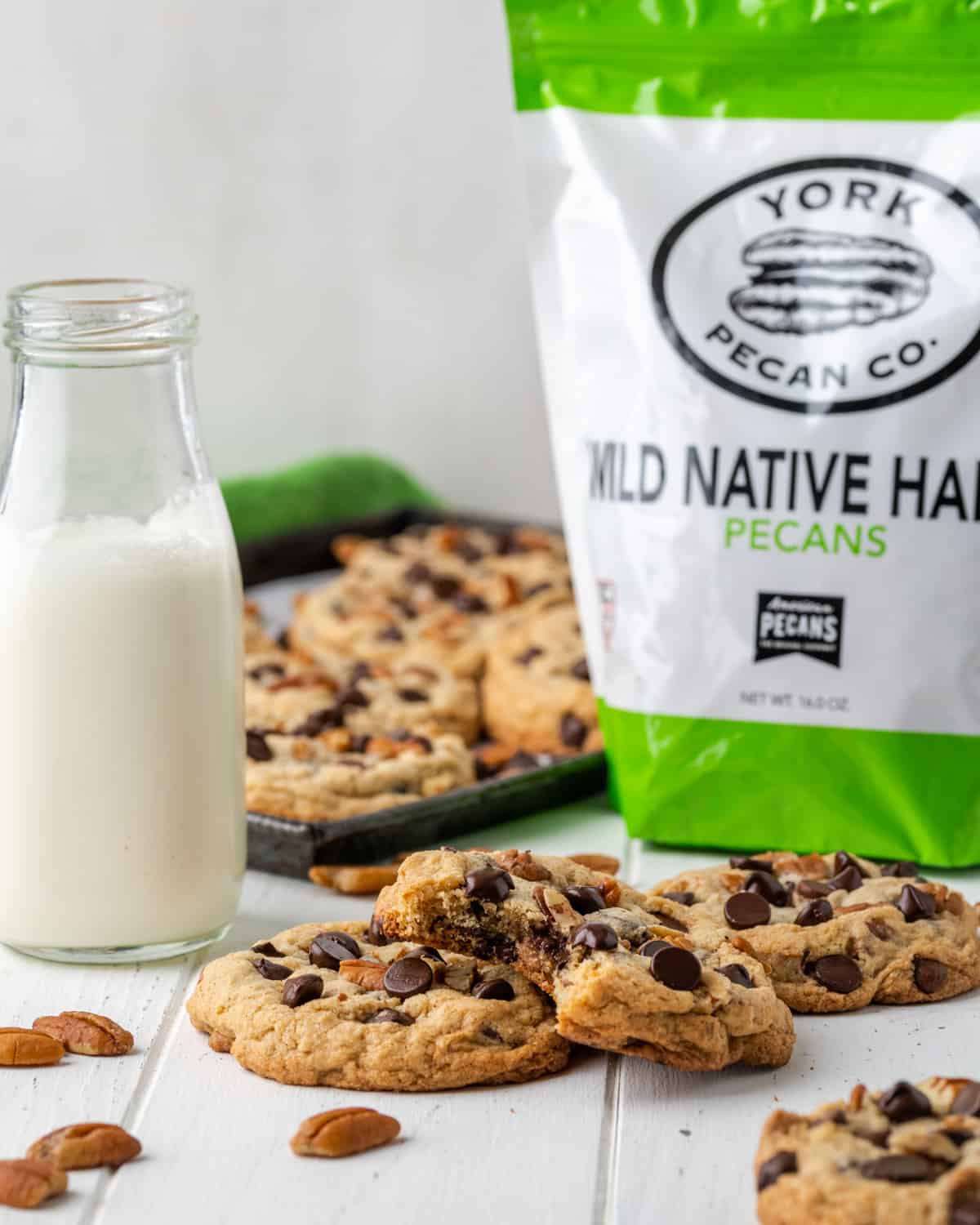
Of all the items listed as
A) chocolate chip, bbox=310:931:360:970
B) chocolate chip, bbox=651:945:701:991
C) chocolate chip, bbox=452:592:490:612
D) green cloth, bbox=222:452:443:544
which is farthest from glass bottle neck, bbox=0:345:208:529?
green cloth, bbox=222:452:443:544

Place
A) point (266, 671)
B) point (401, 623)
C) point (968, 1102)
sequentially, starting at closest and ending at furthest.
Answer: point (968, 1102) < point (266, 671) < point (401, 623)

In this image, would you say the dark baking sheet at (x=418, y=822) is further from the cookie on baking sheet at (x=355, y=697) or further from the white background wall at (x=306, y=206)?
the white background wall at (x=306, y=206)

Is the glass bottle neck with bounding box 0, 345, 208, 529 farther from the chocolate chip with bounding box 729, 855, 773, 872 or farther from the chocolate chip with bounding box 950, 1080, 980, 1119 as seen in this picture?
the chocolate chip with bounding box 950, 1080, 980, 1119

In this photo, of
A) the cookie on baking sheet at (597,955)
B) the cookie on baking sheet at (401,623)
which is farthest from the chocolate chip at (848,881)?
the cookie on baking sheet at (401,623)

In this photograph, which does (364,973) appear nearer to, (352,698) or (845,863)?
(845,863)

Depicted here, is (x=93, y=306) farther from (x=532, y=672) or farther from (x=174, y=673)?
(x=532, y=672)

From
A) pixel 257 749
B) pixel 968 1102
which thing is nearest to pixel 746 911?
pixel 968 1102
